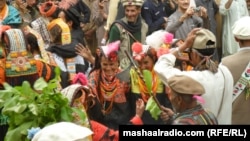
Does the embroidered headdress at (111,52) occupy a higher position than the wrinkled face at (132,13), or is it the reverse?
the wrinkled face at (132,13)

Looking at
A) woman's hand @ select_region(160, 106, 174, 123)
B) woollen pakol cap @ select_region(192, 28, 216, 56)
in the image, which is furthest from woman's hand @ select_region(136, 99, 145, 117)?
woollen pakol cap @ select_region(192, 28, 216, 56)

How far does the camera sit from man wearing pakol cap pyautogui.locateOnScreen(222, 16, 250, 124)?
290 inches

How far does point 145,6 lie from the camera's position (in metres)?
11.5

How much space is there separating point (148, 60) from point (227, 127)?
233 centimetres

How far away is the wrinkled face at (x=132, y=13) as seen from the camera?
10.0 meters

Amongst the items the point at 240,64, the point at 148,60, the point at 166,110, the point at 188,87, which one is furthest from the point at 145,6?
the point at 188,87

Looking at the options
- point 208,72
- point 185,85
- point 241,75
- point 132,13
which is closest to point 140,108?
point 208,72

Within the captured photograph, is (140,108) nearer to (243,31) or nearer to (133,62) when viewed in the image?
(133,62)

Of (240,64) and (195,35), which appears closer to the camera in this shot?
(195,35)

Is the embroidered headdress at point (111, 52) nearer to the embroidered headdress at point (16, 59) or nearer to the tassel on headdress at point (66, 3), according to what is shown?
the embroidered headdress at point (16, 59)

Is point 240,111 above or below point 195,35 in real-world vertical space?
below

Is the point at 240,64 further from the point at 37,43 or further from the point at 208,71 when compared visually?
the point at 37,43

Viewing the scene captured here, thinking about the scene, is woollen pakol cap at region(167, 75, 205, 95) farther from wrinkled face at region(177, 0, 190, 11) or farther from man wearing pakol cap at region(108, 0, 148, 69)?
wrinkled face at region(177, 0, 190, 11)

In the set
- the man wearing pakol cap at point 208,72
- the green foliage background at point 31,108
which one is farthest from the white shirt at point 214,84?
the green foliage background at point 31,108
